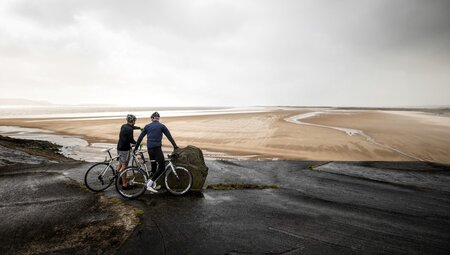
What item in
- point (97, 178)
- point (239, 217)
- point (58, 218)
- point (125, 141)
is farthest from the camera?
point (97, 178)

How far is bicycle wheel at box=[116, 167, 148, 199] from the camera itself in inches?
316

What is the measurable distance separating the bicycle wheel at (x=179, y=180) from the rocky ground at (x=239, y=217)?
337mm

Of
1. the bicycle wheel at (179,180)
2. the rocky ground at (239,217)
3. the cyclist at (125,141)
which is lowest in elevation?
the rocky ground at (239,217)

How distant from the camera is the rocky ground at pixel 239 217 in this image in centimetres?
530

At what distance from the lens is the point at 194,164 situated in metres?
9.22

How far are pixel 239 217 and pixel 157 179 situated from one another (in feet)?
10.4

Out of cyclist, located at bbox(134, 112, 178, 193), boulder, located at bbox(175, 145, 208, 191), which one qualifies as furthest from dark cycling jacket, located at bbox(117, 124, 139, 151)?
boulder, located at bbox(175, 145, 208, 191)

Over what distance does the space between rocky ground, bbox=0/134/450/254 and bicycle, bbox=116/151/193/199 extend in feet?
1.02

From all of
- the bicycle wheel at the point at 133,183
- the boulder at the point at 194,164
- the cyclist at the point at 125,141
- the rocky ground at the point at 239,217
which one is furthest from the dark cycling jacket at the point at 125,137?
the boulder at the point at 194,164

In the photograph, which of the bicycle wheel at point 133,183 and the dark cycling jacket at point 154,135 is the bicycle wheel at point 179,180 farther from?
the dark cycling jacket at point 154,135

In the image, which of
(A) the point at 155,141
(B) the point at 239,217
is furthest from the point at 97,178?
(B) the point at 239,217

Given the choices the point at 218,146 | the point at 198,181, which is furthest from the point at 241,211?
the point at 218,146

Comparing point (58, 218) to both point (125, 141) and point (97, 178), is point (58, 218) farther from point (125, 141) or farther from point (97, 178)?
point (125, 141)

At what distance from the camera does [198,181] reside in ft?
29.3
